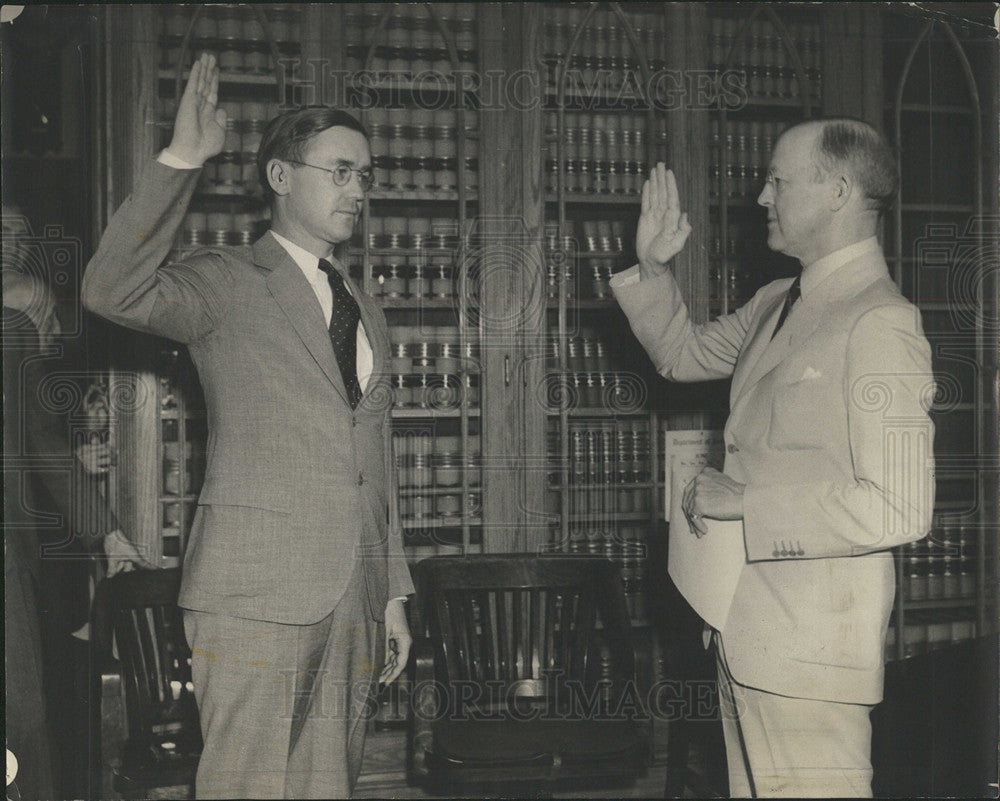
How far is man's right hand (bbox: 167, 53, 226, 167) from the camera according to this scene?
181cm

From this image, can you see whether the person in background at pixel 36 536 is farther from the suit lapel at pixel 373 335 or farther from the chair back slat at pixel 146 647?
the suit lapel at pixel 373 335

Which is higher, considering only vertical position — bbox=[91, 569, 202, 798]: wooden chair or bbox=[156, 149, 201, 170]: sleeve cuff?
bbox=[156, 149, 201, 170]: sleeve cuff

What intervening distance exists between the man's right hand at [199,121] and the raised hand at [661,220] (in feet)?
3.36

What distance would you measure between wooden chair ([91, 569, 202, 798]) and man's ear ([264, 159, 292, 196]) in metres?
1.18

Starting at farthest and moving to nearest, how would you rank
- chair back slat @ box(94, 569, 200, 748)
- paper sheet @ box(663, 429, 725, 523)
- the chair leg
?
paper sheet @ box(663, 429, 725, 523) → the chair leg → chair back slat @ box(94, 569, 200, 748)

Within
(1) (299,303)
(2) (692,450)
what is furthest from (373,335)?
(2) (692,450)

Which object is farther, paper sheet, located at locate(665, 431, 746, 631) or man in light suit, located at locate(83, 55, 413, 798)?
paper sheet, located at locate(665, 431, 746, 631)

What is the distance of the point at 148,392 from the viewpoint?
2.93 meters

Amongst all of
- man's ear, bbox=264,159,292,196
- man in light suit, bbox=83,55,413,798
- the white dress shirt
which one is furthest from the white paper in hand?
man's ear, bbox=264,159,292,196

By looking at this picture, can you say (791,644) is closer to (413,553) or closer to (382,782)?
(413,553)

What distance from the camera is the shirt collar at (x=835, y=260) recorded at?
2037 millimetres

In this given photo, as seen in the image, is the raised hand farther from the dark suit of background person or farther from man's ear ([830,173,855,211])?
the dark suit of background person

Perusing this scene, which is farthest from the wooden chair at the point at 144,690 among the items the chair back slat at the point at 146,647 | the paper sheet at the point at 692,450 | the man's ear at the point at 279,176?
the paper sheet at the point at 692,450

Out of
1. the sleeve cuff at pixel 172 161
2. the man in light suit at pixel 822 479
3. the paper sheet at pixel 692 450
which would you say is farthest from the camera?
the paper sheet at pixel 692 450
